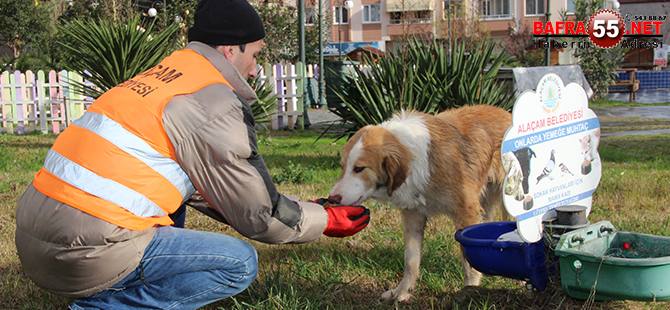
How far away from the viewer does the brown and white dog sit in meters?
3.34

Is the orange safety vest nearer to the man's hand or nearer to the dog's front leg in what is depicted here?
the man's hand

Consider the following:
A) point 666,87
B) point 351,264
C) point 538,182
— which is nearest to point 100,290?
point 351,264

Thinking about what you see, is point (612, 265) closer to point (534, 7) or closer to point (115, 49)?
point (115, 49)

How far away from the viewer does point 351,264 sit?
3598 millimetres

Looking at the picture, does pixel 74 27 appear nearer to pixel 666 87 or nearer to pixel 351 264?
pixel 351 264

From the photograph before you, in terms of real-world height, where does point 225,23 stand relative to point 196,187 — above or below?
A: above

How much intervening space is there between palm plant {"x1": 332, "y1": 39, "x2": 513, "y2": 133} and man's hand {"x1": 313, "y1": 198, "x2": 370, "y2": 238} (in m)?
3.51

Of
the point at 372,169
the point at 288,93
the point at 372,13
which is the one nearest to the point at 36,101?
the point at 288,93

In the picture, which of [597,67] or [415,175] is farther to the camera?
[597,67]

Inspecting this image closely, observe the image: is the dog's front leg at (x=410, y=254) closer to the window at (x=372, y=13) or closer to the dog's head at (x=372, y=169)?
the dog's head at (x=372, y=169)

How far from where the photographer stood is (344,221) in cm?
285

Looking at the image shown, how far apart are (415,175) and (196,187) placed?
1.53 m

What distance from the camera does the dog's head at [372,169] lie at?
332 cm

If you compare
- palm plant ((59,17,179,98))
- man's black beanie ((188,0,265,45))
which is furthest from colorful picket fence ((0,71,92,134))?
man's black beanie ((188,0,265,45))
